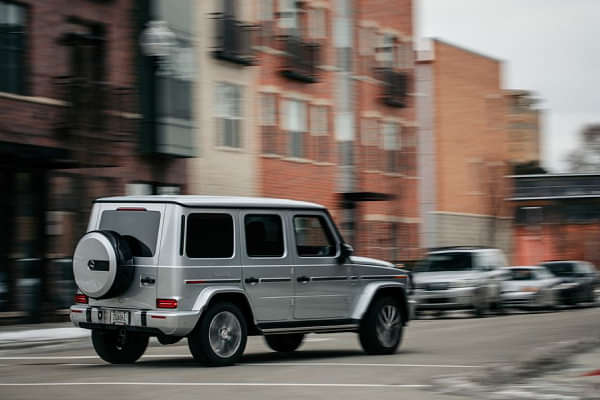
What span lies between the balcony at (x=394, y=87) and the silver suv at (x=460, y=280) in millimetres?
15615

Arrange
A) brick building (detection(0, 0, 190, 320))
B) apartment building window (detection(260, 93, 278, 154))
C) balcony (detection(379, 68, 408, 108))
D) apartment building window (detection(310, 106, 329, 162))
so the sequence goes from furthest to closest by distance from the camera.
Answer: balcony (detection(379, 68, 408, 108))
apartment building window (detection(310, 106, 329, 162))
apartment building window (detection(260, 93, 278, 154))
brick building (detection(0, 0, 190, 320))

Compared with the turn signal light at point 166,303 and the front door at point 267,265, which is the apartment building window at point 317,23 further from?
the turn signal light at point 166,303

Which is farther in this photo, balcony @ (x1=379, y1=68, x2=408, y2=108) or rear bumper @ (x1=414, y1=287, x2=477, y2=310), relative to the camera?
balcony @ (x1=379, y1=68, x2=408, y2=108)

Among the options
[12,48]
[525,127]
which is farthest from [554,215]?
[525,127]

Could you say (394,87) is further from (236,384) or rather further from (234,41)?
(236,384)

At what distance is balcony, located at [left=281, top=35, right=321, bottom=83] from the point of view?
119ft

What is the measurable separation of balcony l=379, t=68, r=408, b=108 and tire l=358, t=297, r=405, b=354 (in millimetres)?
28987

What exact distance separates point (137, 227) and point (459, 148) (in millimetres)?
41850

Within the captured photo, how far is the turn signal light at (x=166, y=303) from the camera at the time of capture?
12617 millimetres

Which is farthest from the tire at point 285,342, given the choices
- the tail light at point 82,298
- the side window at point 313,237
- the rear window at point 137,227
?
the rear window at point 137,227

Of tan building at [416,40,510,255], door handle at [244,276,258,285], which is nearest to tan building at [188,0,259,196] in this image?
tan building at [416,40,510,255]

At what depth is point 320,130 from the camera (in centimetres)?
3888

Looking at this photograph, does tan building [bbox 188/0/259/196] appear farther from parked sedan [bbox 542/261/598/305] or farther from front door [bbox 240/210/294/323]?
front door [bbox 240/210/294/323]

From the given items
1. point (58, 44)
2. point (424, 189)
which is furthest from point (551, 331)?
point (424, 189)
